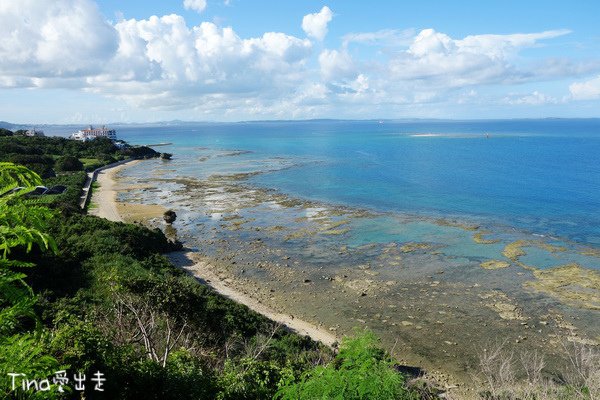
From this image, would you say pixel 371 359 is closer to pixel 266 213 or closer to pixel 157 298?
pixel 157 298

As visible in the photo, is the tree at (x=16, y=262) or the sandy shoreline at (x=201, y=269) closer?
the tree at (x=16, y=262)

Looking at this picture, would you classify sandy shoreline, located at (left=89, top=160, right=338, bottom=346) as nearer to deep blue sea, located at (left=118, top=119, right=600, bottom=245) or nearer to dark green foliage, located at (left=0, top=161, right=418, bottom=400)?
dark green foliage, located at (left=0, top=161, right=418, bottom=400)

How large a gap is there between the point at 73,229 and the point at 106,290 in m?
15.3

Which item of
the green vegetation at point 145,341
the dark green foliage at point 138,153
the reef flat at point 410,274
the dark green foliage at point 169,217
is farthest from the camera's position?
the dark green foliage at point 138,153

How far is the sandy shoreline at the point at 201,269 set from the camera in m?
24.6

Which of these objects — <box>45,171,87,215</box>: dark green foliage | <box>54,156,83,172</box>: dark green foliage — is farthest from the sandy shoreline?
<box>54,156,83,172</box>: dark green foliage

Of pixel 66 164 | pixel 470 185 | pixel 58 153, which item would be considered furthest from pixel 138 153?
pixel 470 185

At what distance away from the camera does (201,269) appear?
34.0 metres

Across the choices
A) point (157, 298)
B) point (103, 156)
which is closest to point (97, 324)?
point (157, 298)

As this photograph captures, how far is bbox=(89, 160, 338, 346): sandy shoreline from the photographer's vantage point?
24609mm

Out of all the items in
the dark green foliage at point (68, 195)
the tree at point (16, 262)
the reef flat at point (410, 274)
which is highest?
the tree at point (16, 262)

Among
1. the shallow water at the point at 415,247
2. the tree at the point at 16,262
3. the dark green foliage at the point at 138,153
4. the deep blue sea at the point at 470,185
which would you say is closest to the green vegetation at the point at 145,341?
the tree at the point at 16,262

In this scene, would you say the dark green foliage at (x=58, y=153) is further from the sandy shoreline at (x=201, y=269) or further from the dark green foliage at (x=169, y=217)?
the dark green foliage at (x=169, y=217)

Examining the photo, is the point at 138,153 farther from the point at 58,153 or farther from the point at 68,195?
the point at 68,195
